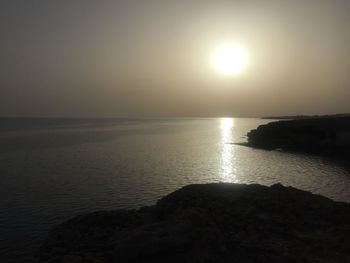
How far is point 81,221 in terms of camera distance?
28.2 m

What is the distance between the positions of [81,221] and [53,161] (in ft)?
168

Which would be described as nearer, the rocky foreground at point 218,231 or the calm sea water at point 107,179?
the rocky foreground at point 218,231

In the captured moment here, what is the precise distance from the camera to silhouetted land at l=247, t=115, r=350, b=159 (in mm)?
95875

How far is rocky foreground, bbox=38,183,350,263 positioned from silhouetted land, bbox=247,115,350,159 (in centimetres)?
6512

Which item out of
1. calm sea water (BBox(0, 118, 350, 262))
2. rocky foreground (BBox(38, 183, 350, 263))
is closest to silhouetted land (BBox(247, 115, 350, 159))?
calm sea water (BBox(0, 118, 350, 262))

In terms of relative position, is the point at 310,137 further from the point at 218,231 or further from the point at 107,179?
the point at 218,231

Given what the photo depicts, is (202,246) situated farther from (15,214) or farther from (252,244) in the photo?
(15,214)

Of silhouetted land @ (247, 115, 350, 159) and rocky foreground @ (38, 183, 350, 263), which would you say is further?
silhouetted land @ (247, 115, 350, 159)

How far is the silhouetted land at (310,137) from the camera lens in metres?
95.9

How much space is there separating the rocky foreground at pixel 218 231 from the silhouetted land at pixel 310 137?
65.1m

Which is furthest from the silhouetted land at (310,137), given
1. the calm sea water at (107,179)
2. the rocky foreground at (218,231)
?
the rocky foreground at (218,231)

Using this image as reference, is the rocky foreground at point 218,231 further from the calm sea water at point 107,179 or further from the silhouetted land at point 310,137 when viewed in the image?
the silhouetted land at point 310,137

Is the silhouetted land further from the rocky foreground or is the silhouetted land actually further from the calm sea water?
the rocky foreground

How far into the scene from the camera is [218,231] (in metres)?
21.3
